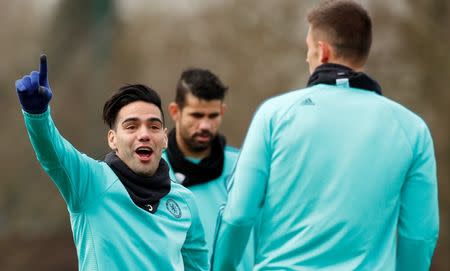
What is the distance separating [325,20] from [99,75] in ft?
31.3

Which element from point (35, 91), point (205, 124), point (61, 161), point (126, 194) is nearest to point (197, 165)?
point (205, 124)

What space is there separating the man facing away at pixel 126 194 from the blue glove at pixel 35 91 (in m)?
0.02

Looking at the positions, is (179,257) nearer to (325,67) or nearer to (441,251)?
(325,67)

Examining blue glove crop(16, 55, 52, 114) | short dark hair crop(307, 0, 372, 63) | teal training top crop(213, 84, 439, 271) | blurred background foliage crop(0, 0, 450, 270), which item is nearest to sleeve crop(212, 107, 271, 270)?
teal training top crop(213, 84, 439, 271)

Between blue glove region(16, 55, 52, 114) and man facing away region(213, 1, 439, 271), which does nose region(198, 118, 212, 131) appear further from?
blue glove region(16, 55, 52, 114)

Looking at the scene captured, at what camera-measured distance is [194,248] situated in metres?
4.05

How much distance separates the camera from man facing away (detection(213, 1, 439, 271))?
3.61 m

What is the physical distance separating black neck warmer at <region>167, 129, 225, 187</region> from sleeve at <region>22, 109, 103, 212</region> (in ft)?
5.90

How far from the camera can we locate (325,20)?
3865 mm

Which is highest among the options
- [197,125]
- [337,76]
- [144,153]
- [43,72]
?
[43,72]

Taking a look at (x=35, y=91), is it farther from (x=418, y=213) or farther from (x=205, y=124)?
(x=205, y=124)

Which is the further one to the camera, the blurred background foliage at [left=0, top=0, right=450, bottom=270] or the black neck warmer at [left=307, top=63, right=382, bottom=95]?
the blurred background foliage at [left=0, top=0, right=450, bottom=270]

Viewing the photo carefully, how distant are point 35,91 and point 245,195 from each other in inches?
34.9

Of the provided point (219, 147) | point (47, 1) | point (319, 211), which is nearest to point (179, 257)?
point (319, 211)
